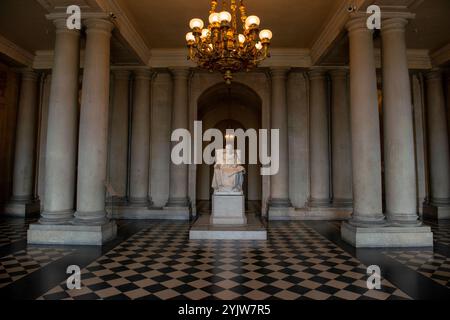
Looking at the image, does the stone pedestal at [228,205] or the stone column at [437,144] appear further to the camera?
the stone column at [437,144]

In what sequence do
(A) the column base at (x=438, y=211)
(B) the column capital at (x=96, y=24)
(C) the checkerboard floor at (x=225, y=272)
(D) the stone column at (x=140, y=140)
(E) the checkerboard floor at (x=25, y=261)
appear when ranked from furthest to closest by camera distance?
(D) the stone column at (x=140, y=140)
(A) the column base at (x=438, y=211)
(B) the column capital at (x=96, y=24)
(E) the checkerboard floor at (x=25, y=261)
(C) the checkerboard floor at (x=225, y=272)

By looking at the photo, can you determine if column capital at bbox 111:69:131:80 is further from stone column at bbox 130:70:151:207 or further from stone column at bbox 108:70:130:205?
stone column at bbox 130:70:151:207

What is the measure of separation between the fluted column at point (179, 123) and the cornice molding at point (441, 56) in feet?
30.6

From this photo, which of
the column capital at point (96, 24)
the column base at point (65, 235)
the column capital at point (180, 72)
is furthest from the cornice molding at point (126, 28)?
the column base at point (65, 235)

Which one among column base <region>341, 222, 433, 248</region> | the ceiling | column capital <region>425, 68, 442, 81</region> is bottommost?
column base <region>341, 222, 433, 248</region>

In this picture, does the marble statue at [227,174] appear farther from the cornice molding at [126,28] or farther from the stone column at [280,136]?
the cornice molding at [126,28]

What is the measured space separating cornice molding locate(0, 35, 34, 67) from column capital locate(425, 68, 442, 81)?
15.5m

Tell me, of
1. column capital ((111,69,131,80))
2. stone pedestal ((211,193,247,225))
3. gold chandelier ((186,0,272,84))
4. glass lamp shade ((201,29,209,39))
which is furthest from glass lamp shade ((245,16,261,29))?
column capital ((111,69,131,80))

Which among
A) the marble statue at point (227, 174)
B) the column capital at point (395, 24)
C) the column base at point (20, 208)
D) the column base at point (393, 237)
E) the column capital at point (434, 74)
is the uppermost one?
the column capital at point (434, 74)

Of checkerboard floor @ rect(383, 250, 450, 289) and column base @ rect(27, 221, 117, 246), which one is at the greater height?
column base @ rect(27, 221, 117, 246)

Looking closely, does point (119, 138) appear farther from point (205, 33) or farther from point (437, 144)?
Answer: point (437, 144)

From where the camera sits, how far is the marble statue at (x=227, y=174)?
9.12 m

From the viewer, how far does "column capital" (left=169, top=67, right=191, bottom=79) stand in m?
12.3
